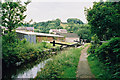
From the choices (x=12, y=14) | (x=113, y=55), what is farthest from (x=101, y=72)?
(x=12, y=14)

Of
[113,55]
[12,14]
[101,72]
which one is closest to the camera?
[113,55]

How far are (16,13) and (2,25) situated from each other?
81cm

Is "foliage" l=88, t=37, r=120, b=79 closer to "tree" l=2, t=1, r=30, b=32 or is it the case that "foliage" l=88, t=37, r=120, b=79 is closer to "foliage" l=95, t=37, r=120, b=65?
"foliage" l=95, t=37, r=120, b=65

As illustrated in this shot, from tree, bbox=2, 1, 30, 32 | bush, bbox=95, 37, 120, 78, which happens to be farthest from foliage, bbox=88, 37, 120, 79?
tree, bbox=2, 1, 30, 32

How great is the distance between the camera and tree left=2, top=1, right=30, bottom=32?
16.2 ft

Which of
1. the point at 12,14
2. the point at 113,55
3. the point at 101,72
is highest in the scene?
the point at 12,14

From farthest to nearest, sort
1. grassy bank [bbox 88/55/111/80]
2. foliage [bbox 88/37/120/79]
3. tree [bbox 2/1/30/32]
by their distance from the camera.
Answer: tree [bbox 2/1/30/32] < grassy bank [bbox 88/55/111/80] < foliage [bbox 88/37/120/79]

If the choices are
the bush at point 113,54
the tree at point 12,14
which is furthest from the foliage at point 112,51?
the tree at point 12,14

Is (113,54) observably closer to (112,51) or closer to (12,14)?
(112,51)

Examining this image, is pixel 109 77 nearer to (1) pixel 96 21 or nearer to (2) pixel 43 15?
(1) pixel 96 21

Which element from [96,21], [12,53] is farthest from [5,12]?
[96,21]

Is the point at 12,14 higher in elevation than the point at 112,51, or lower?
higher

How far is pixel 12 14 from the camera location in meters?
5.01

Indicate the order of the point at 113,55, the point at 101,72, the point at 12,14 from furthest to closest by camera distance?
the point at 12,14 < the point at 101,72 < the point at 113,55
